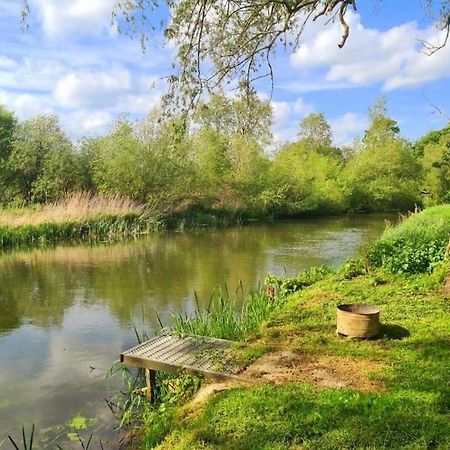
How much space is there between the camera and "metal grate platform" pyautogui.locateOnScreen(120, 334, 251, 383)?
493 cm

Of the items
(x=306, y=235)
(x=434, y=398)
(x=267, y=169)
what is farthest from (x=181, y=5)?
(x=267, y=169)

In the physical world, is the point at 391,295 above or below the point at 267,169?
below

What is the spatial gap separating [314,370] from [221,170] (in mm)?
26003

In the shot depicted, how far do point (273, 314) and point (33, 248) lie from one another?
1263 centimetres

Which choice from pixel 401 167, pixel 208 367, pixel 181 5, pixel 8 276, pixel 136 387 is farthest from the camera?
pixel 401 167

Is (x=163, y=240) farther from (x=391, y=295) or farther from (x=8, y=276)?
(x=391, y=295)

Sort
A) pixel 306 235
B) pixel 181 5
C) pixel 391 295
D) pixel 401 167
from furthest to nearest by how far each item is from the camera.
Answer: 1. pixel 401 167
2. pixel 306 235
3. pixel 391 295
4. pixel 181 5

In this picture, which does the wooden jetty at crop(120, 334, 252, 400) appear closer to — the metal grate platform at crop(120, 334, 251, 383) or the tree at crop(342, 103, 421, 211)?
the metal grate platform at crop(120, 334, 251, 383)

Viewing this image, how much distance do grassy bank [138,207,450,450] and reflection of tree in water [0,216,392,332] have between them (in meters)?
3.80

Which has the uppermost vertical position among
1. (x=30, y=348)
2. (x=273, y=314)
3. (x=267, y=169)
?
(x=267, y=169)

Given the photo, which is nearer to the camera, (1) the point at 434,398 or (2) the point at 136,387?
(1) the point at 434,398

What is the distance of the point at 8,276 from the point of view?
13117mm

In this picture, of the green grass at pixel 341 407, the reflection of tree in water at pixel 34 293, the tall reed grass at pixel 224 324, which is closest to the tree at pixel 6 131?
the reflection of tree in water at pixel 34 293

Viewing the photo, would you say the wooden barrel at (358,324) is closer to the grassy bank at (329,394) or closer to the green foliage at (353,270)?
the grassy bank at (329,394)
